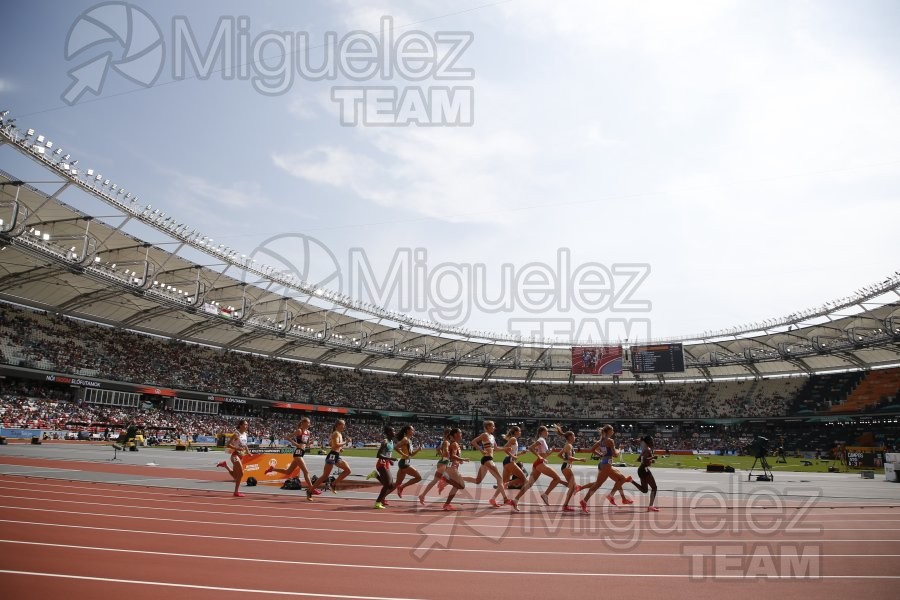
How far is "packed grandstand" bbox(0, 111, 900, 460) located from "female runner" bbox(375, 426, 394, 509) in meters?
27.6

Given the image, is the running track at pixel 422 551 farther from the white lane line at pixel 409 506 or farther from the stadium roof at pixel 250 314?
the stadium roof at pixel 250 314

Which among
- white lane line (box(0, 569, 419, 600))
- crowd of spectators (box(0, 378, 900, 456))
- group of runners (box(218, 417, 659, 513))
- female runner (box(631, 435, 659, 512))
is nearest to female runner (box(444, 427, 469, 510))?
group of runners (box(218, 417, 659, 513))

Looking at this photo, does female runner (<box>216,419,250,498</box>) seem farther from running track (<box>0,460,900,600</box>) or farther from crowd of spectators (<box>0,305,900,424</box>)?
crowd of spectators (<box>0,305,900,424</box>)

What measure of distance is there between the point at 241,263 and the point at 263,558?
3874 centimetres

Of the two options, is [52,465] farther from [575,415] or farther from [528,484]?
[575,415]

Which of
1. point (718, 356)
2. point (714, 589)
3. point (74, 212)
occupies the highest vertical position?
point (74, 212)

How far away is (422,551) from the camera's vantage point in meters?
6.80

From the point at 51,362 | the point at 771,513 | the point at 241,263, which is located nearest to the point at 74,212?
the point at 241,263

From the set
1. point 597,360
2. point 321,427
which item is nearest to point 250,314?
point 321,427

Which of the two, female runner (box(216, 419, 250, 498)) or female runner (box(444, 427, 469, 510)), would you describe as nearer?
female runner (box(444, 427, 469, 510))

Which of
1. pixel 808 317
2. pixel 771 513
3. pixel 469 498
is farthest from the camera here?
pixel 808 317

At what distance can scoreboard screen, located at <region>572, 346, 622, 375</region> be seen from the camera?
192 feet

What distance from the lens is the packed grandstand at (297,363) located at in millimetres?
36625

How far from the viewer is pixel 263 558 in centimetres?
626
